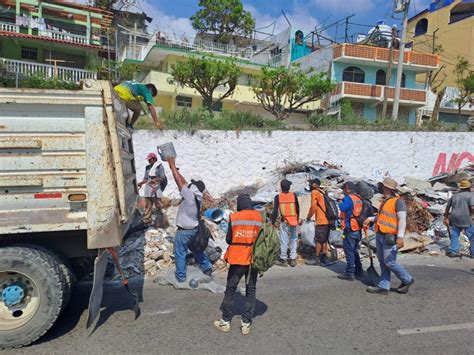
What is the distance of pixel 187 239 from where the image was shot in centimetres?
566

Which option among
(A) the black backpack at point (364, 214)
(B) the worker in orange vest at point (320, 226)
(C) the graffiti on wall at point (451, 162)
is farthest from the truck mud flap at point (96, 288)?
(C) the graffiti on wall at point (451, 162)

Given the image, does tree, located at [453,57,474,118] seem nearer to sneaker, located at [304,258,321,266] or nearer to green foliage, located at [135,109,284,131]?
green foliage, located at [135,109,284,131]

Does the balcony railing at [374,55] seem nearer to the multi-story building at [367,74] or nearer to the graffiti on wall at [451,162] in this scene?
the multi-story building at [367,74]

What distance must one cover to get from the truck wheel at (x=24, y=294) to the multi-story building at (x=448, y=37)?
114 ft

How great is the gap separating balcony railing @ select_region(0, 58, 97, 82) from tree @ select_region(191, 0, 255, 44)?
44.4 feet

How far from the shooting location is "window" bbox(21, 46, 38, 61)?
2492 centimetres

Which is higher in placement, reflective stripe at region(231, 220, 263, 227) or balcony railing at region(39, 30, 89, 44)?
balcony railing at region(39, 30, 89, 44)

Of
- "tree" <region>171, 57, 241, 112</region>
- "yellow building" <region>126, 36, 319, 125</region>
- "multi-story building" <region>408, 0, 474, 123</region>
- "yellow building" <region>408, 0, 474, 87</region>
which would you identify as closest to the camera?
"tree" <region>171, 57, 241, 112</region>

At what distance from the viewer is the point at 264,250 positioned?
13.7 feet

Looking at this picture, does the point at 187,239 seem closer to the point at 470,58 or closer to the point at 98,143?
the point at 98,143

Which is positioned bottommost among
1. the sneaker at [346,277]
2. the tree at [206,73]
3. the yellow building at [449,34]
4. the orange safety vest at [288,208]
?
the sneaker at [346,277]

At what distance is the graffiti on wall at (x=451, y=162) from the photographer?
1455 cm

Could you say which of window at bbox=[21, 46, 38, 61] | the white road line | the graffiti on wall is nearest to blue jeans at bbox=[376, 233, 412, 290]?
the white road line

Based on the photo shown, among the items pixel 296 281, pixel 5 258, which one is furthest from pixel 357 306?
pixel 5 258
